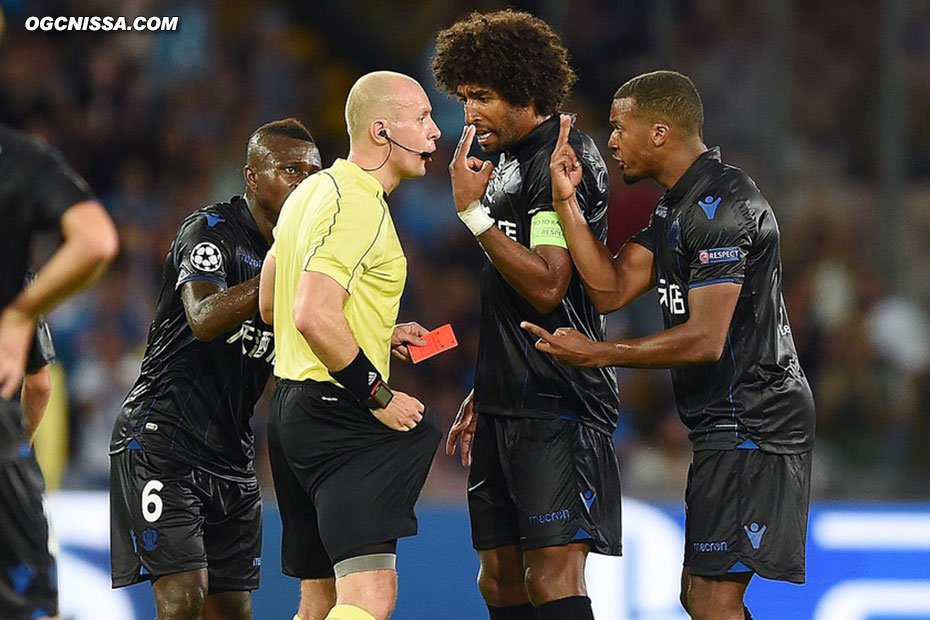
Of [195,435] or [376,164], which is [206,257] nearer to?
[195,435]

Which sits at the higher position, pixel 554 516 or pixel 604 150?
pixel 604 150

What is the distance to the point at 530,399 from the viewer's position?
4840mm

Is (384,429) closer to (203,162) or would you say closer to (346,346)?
(346,346)

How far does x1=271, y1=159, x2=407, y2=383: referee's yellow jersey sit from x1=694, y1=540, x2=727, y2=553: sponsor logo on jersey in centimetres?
128

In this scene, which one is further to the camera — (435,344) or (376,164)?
(435,344)

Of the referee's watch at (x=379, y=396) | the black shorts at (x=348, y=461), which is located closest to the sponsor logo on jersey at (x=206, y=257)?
the black shorts at (x=348, y=461)

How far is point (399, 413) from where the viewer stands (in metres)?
4.22

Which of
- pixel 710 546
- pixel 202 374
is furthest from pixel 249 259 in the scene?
pixel 710 546

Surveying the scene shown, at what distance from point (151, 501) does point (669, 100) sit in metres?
2.55

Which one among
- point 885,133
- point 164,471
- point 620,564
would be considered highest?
point 885,133

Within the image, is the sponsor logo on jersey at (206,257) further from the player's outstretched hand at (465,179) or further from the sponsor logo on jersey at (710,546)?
the sponsor logo on jersey at (710,546)

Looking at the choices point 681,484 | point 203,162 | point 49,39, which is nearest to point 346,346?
point 681,484

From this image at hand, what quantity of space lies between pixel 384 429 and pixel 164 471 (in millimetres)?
1232

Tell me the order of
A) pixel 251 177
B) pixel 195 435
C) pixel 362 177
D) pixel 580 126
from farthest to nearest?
pixel 580 126 < pixel 251 177 < pixel 195 435 < pixel 362 177
